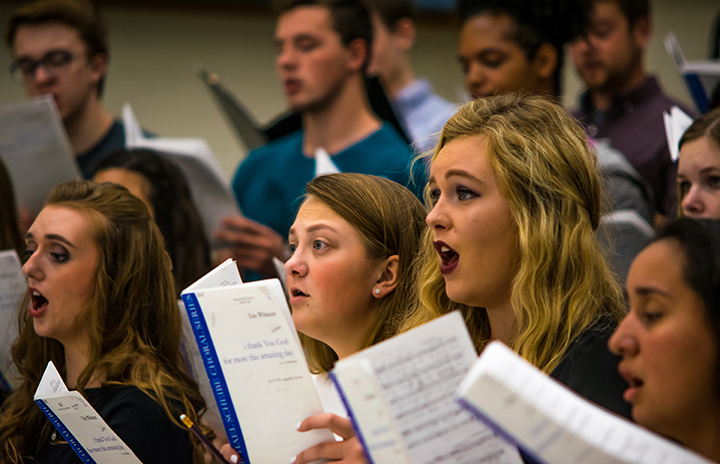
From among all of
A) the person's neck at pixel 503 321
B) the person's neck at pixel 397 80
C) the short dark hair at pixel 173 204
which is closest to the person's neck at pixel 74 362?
the short dark hair at pixel 173 204

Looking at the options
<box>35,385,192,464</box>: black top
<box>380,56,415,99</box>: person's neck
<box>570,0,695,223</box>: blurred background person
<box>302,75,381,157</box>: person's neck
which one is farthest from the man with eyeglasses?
<box>570,0,695,223</box>: blurred background person

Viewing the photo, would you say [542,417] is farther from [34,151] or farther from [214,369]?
[34,151]

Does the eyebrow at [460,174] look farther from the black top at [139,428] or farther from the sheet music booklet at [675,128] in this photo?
the black top at [139,428]

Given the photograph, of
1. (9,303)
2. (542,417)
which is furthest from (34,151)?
(542,417)

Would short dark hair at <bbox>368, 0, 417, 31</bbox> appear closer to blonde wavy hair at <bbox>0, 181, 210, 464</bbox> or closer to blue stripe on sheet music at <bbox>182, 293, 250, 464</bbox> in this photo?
blonde wavy hair at <bbox>0, 181, 210, 464</bbox>

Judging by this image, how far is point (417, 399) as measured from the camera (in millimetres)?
1153

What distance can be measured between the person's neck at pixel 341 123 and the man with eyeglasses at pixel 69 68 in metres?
0.84

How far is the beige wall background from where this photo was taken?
529 centimetres

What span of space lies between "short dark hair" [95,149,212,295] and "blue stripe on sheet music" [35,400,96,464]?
1.04 meters

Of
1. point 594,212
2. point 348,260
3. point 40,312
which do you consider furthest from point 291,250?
point 594,212

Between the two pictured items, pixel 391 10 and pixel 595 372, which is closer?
pixel 595 372

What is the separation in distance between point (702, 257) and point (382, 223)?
864 millimetres

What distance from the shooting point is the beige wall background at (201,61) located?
5285 mm

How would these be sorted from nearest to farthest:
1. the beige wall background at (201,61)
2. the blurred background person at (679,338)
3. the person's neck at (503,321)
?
the blurred background person at (679,338), the person's neck at (503,321), the beige wall background at (201,61)
